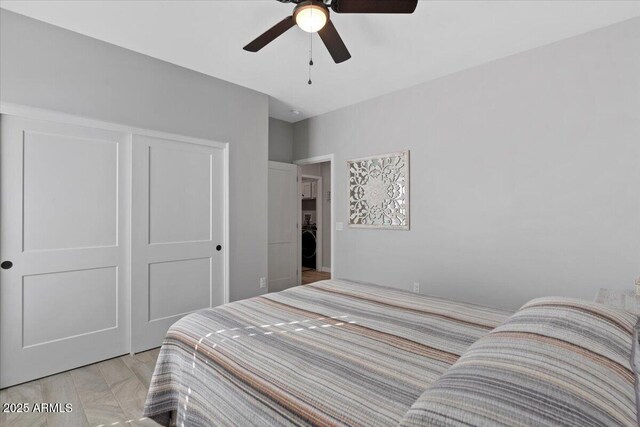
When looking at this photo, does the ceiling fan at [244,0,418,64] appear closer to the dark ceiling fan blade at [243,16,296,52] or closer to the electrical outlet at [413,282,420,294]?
the dark ceiling fan blade at [243,16,296,52]

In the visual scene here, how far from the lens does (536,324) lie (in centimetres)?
96

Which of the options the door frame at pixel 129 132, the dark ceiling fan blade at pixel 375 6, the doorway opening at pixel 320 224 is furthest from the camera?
the doorway opening at pixel 320 224

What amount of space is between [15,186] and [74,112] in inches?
27.9

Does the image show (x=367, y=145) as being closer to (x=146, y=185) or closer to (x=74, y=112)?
(x=146, y=185)

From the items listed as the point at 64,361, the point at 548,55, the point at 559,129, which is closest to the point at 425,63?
the point at 548,55

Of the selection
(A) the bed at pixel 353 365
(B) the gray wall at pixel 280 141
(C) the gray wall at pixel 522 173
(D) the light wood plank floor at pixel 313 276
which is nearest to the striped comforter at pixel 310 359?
(A) the bed at pixel 353 365

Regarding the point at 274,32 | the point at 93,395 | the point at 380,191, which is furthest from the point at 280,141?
the point at 93,395

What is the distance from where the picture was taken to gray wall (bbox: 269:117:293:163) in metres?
4.77

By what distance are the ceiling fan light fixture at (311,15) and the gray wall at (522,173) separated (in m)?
1.95

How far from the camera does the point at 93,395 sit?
2127 mm

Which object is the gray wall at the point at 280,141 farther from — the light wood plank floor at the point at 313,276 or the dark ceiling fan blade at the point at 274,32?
the dark ceiling fan blade at the point at 274,32

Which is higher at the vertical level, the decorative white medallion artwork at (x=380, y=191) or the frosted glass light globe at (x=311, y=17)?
the frosted glass light globe at (x=311, y=17)

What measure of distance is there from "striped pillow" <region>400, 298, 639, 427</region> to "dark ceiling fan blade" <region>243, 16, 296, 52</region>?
200cm

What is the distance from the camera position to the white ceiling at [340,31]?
2180 mm
